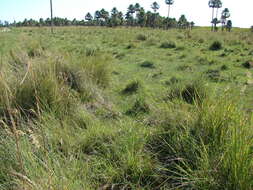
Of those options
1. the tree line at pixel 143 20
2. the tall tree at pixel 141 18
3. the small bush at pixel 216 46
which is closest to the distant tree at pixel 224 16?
the tree line at pixel 143 20

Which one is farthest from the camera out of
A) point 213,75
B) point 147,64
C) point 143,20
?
point 143,20

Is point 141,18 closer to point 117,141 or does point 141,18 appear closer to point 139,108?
point 139,108

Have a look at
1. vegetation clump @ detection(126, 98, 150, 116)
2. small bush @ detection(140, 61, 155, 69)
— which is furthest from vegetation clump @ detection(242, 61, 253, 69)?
vegetation clump @ detection(126, 98, 150, 116)

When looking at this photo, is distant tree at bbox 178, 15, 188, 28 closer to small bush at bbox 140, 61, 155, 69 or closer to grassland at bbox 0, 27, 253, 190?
small bush at bbox 140, 61, 155, 69

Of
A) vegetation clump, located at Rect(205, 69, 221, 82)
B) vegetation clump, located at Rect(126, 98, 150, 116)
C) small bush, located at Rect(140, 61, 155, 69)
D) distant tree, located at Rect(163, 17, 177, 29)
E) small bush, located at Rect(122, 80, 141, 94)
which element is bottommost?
vegetation clump, located at Rect(126, 98, 150, 116)

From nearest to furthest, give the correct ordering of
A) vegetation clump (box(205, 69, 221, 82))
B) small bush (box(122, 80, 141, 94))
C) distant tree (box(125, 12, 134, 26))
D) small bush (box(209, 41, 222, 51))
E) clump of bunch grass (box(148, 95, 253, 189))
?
clump of bunch grass (box(148, 95, 253, 189)) → small bush (box(122, 80, 141, 94)) → vegetation clump (box(205, 69, 221, 82)) → small bush (box(209, 41, 222, 51)) → distant tree (box(125, 12, 134, 26))

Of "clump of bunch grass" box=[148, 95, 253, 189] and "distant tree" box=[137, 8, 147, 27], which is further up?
"distant tree" box=[137, 8, 147, 27]

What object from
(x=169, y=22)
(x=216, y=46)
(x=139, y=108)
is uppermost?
(x=169, y=22)

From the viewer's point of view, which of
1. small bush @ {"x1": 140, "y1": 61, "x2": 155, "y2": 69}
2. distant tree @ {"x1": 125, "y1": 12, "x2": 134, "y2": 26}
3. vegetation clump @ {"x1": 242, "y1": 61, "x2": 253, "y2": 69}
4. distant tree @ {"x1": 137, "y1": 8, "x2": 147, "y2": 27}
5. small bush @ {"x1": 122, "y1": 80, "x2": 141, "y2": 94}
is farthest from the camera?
distant tree @ {"x1": 125, "y1": 12, "x2": 134, "y2": 26}

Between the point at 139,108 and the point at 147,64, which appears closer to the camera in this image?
the point at 139,108

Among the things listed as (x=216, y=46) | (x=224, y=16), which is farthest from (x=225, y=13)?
(x=216, y=46)

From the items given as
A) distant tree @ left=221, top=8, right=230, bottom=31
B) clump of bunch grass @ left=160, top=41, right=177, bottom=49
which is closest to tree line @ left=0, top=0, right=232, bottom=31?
distant tree @ left=221, top=8, right=230, bottom=31

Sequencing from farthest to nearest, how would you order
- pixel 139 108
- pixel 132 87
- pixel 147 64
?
pixel 147 64, pixel 132 87, pixel 139 108

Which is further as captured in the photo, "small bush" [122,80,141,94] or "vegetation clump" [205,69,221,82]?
"vegetation clump" [205,69,221,82]
